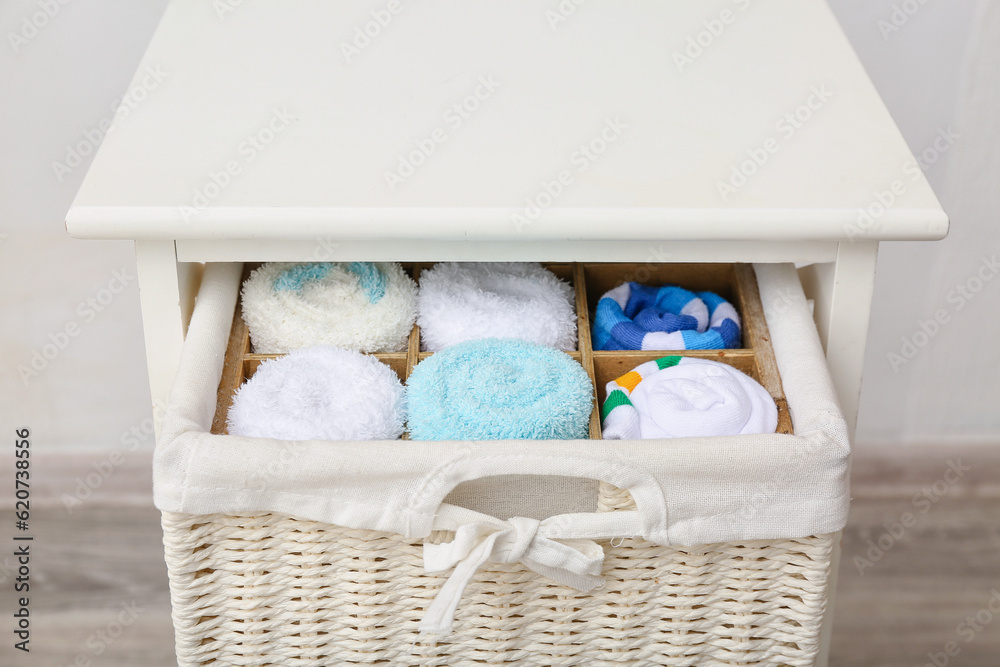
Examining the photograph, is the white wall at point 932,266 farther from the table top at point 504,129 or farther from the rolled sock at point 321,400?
the rolled sock at point 321,400

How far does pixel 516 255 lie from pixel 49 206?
79 centimetres

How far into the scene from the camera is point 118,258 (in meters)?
1.27

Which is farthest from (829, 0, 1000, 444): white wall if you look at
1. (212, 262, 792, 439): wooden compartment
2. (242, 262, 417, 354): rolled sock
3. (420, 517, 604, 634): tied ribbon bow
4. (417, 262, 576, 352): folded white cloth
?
(420, 517, 604, 634): tied ribbon bow

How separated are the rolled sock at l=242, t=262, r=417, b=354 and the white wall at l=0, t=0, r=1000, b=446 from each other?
0.53 m

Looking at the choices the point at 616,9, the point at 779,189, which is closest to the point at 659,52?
the point at 616,9

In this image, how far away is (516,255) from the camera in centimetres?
69

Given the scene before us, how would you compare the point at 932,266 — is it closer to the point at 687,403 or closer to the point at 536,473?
the point at 687,403

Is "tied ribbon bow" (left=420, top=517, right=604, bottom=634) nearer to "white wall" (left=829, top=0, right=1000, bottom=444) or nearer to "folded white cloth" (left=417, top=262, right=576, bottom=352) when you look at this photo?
"folded white cloth" (left=417, top=262, right=576, bottom=352)

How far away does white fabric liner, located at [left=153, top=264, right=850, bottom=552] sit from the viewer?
0.58 meters

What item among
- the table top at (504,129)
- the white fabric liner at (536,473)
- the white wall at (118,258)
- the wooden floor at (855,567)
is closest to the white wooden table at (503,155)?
the table top at (504,129)

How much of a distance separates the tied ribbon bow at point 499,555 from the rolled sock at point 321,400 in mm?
111

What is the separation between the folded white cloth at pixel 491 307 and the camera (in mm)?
769

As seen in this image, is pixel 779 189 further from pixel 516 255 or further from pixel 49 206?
pixel 49 206

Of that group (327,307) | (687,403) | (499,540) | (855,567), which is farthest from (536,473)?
(855,567)
